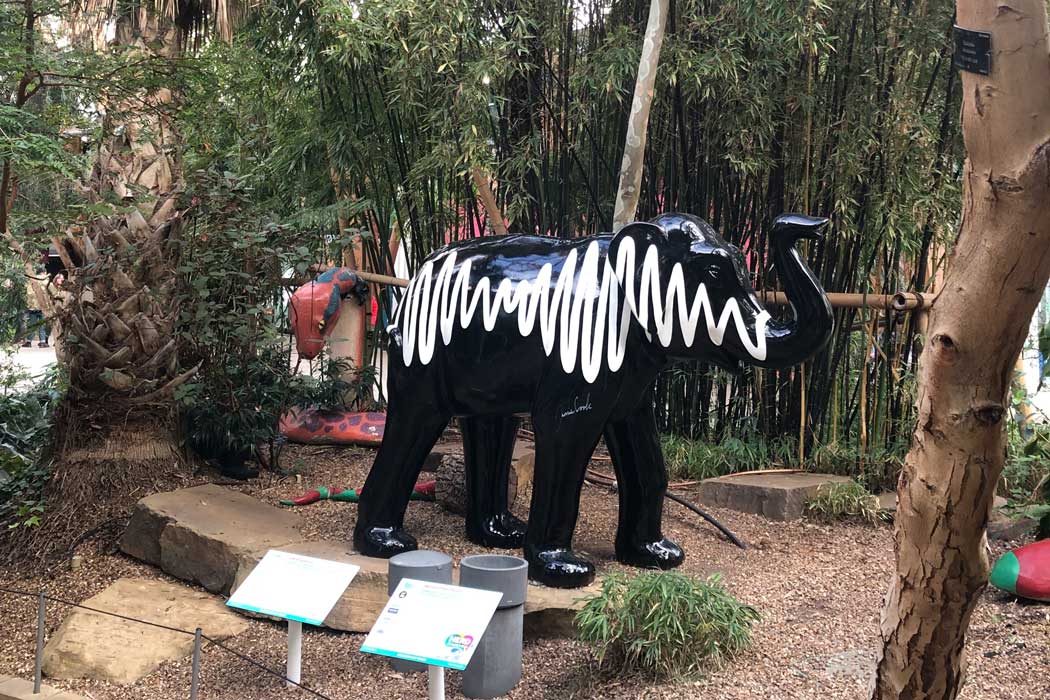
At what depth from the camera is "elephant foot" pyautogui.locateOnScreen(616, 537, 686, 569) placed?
4.07 metres

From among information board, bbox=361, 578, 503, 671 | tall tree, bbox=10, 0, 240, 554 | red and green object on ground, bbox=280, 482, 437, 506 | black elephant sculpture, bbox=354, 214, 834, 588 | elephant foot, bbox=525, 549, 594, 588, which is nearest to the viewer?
information board, bbox=361, 578, 503, 671

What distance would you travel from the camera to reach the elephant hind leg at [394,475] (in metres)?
4.09

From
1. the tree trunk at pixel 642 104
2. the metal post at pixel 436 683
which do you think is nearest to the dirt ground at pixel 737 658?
the metal post at pixel 436 683

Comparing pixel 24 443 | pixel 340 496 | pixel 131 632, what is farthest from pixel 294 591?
pixel 24 443

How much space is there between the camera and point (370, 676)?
11.3ft

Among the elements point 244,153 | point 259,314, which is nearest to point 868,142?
point 259,314

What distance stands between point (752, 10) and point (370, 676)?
367cm

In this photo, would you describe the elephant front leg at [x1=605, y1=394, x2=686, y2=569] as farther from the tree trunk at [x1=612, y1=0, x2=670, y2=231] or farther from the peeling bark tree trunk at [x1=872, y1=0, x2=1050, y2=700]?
the peeling bark tree trunk at [x1=872, y1=0, x2=1050, y2=700]

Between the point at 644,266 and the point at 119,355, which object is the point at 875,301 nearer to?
the point at 644,266

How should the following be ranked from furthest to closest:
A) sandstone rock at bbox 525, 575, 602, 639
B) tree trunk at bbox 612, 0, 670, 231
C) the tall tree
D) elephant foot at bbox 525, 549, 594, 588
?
the tall tree
tree trunk at bbox 612, 0, 670, 231
elephant foot at bbox 525, 549, 594, 588
sandstone rock at bbox 525, 575, 602, 639

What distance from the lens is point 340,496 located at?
506 centimetres

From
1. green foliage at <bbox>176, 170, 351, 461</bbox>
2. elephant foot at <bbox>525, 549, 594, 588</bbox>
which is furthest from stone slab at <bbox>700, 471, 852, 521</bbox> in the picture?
green foliage at <bbox>176, 170, 351, 461</bbox>

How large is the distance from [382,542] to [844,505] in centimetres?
245

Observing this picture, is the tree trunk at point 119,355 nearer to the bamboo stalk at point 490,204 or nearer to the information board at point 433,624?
the bamboo stalk at point 490,204
